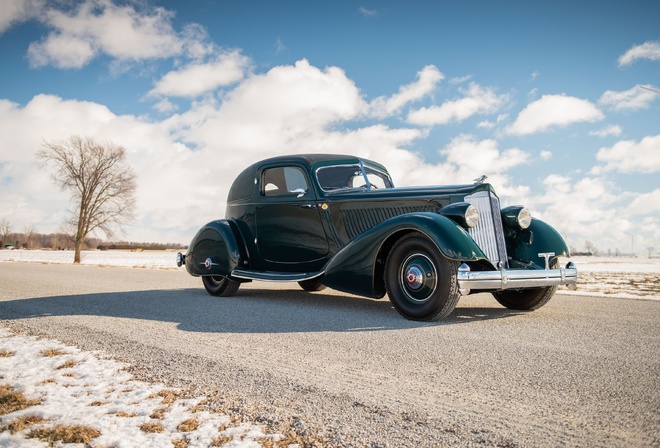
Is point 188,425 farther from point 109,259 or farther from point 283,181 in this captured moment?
point 109,259

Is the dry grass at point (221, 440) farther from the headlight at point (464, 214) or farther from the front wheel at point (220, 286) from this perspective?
the front wheel at point (220, 286)

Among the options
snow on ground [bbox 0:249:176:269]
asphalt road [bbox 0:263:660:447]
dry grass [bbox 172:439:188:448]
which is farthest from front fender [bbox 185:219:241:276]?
snow on ground [bbox 0:249:176:269]

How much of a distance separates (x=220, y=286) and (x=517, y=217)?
4.48 m

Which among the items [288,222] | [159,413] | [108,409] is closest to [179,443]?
[159,413]

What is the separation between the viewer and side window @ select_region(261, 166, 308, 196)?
6832mm

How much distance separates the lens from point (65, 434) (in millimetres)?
1999

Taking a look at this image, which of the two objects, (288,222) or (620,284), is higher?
(288,222)

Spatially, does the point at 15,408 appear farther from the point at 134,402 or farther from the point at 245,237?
the point at 245,237

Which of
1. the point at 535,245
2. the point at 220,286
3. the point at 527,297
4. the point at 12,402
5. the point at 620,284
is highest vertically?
the point at 535,245

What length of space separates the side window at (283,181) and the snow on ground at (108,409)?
3.99 metres

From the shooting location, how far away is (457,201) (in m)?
5.38

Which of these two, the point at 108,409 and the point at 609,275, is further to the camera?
the point at 609,275

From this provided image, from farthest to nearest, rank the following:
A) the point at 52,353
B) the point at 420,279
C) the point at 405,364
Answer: the point at 420,279
the point at 52,353
the point at 405,364

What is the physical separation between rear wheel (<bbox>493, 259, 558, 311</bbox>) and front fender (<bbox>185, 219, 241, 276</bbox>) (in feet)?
12.2
